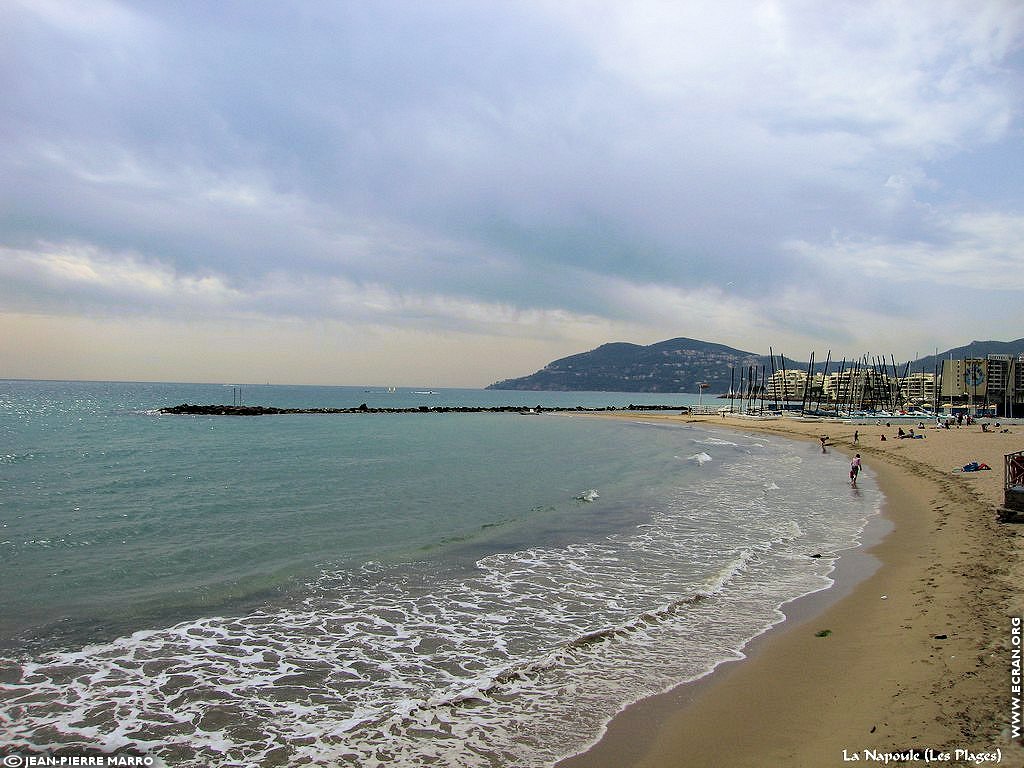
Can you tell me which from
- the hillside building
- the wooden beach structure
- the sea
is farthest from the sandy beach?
the hillside building

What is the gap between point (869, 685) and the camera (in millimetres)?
6598

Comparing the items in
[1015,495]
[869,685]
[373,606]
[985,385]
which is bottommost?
[373,606]

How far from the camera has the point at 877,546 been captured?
1412 centimetres

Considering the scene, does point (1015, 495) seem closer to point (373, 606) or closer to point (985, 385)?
point (373, 606)

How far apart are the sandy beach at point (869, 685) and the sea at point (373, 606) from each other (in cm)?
50

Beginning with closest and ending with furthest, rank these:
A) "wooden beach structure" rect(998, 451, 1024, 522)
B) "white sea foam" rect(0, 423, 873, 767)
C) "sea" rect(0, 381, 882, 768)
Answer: "white sea foam" rect(0, 423, 873, 767) → "sea" rect(0, 381, 882, 768) → "wooden beach structure" rect(998, 451, 1024, 522)

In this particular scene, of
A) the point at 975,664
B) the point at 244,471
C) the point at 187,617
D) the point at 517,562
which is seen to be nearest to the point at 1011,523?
the point at 975,664

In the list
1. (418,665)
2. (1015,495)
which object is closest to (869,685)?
(418,665)

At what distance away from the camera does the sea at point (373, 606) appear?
614cm

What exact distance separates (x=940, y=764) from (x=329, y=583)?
9575mm

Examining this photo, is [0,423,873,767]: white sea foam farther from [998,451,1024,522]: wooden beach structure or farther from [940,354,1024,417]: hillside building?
[940,354,1024,417]: hillside building

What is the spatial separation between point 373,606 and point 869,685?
7297mm

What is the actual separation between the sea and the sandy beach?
50cm

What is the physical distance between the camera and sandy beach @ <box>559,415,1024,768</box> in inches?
206
